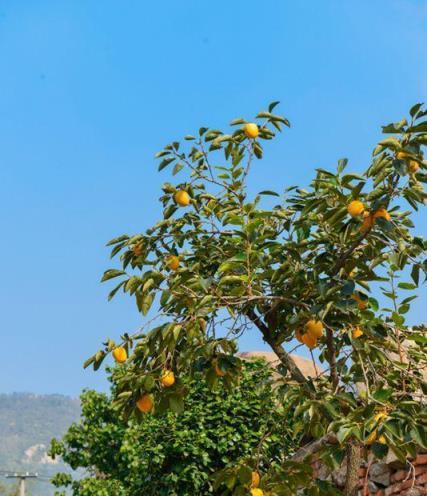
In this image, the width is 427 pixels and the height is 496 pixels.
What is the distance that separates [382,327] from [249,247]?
0.74 meters

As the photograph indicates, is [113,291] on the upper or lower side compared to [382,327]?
upper

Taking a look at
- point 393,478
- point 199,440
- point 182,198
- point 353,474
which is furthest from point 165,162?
point 199,440

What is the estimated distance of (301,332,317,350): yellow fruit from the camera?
3601 millimetres

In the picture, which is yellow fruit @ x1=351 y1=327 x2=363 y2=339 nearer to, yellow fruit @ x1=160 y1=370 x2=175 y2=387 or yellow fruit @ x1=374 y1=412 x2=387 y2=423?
yellow fruit @ x1=374 y1=412 x2=387 y2=423

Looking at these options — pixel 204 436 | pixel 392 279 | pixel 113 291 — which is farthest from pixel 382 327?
pixel 204 436

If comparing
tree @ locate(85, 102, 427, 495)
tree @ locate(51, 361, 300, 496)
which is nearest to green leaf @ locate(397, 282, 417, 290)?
tree @ locate(85, 102, 427, 495)

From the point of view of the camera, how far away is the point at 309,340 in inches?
142

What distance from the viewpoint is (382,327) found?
3.82 meters

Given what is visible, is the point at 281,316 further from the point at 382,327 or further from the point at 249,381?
the point at 249,381

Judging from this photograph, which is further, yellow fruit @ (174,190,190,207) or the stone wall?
the stone wall

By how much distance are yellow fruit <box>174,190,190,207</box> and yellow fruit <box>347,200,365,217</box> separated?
1.14m

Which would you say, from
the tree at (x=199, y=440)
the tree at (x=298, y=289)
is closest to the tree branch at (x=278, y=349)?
the tree at (x=298, y=289)

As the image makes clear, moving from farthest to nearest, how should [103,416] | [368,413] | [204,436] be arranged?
[103,416]
[204,436]
[368,413]

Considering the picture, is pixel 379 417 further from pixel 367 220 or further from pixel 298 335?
pixel 367 220
